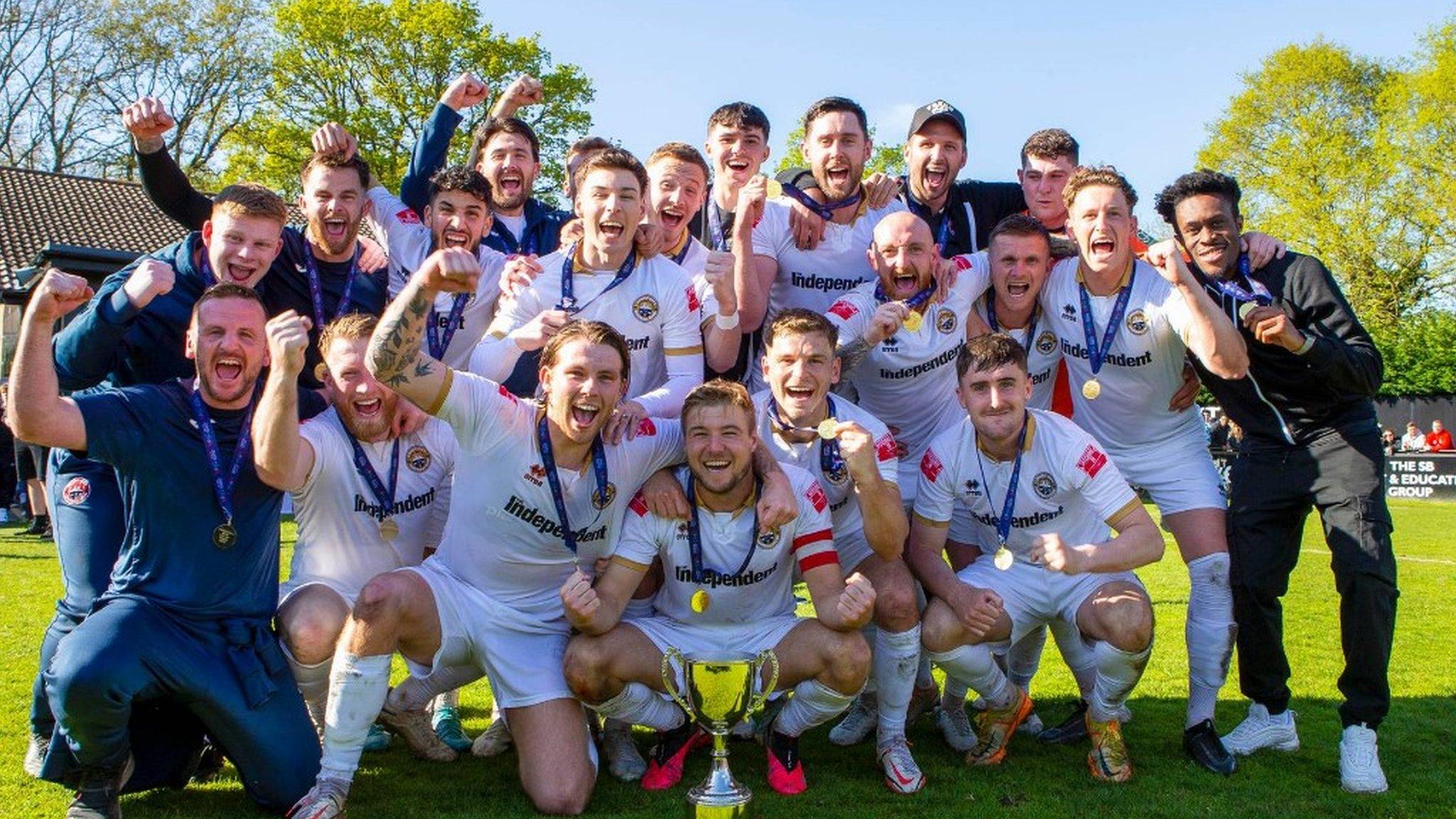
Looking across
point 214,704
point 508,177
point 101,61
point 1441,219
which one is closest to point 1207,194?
point 508,177

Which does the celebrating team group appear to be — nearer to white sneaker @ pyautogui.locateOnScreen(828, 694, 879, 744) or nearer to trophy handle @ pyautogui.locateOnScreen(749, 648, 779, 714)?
white sneaker @ pyautogui.locateOnScreen(828, 694, 879, 744)

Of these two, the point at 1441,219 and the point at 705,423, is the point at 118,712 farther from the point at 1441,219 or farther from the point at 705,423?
the point at 1441,219

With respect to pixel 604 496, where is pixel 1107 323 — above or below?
above

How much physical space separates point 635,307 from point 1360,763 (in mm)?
3554

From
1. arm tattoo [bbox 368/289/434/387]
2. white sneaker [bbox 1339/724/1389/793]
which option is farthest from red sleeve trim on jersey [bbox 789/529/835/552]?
white sneaker [bbox 1339/724/1389/793]

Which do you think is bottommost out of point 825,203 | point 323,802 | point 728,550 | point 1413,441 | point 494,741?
point 1413,441

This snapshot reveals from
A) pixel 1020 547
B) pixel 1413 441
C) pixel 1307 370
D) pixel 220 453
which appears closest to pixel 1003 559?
pixel 1020 547

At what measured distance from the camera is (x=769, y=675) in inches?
177

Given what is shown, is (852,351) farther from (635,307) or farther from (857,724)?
(857,724)

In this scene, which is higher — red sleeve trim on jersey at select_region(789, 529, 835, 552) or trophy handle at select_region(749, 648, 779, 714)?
red sleeve trim on jersey at select_region(789, 529, 835, 552)

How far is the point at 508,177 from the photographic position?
609 centimetres

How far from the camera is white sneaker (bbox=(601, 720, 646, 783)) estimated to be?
15.5ft

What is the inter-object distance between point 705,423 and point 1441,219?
4103 cm

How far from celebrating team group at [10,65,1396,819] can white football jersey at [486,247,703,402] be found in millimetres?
17
